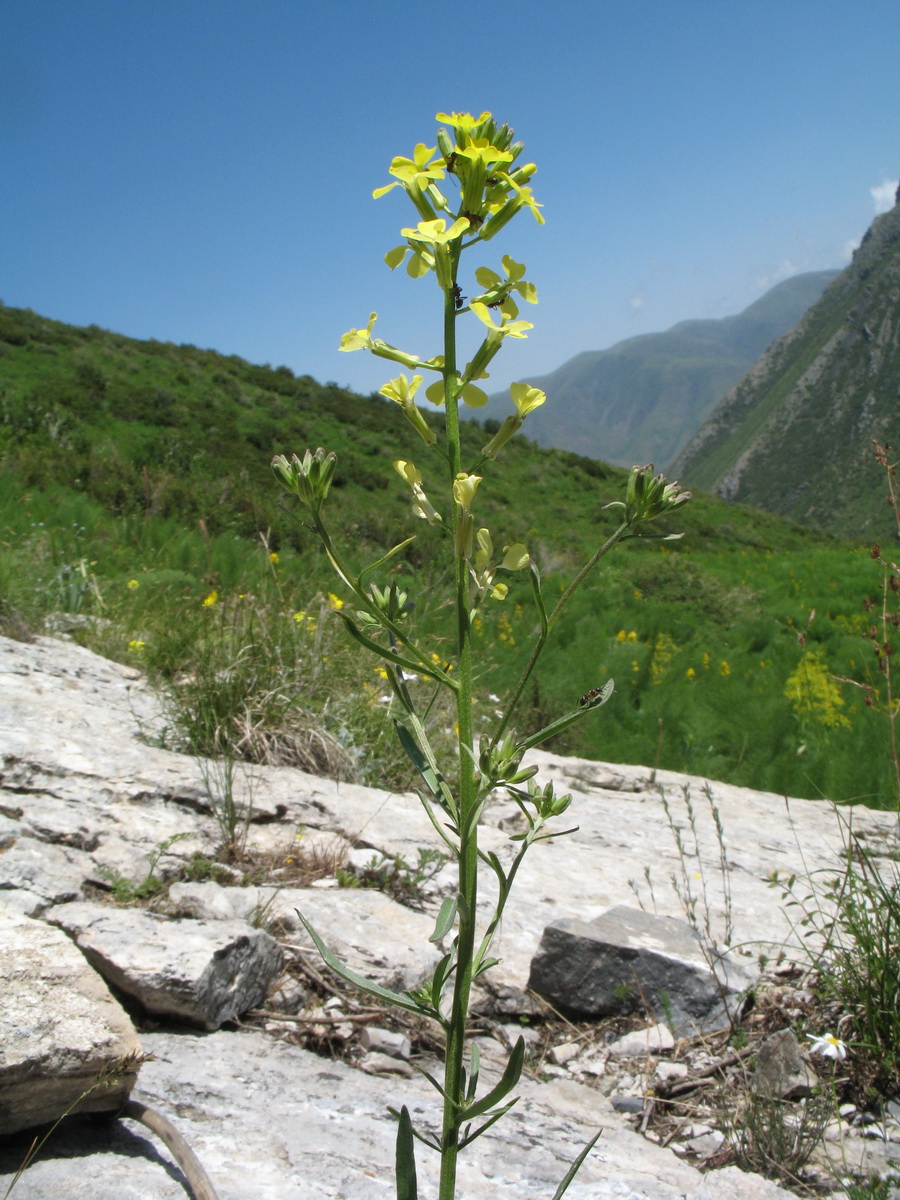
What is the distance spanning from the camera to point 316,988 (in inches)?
75.9

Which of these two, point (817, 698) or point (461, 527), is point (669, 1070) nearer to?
point (461, 527)

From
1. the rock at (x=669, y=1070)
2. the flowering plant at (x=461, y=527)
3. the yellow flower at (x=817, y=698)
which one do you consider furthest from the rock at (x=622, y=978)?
the yellow flower at (x=817, y=698)

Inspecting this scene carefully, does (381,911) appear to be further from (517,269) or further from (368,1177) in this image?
(517,269)

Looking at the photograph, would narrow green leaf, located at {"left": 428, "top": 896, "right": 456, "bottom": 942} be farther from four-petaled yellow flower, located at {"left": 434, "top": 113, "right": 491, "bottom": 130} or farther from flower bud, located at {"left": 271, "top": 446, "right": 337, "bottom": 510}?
four-petaled yellow flower, located at {"left": 434, "top": 113, "right": 491, "bottom": 130}

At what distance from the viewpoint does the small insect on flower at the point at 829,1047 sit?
1.72m

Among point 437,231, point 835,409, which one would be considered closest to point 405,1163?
point 437,231

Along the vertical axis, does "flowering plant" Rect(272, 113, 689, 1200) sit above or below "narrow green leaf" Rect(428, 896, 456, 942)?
above

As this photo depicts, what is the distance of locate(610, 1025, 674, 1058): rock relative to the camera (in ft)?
6.52

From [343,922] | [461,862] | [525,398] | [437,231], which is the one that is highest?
[437,231]

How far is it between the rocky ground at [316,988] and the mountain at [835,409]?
57434mm

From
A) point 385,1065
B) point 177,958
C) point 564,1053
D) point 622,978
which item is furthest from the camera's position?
point 622,978

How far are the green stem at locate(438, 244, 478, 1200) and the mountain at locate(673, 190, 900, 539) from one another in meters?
58.7

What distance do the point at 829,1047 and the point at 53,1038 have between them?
164 centimetres

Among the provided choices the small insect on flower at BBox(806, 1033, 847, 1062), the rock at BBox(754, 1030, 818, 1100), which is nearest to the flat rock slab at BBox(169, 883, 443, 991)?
the rock at BBox(754, 1030, 818, 1100)
